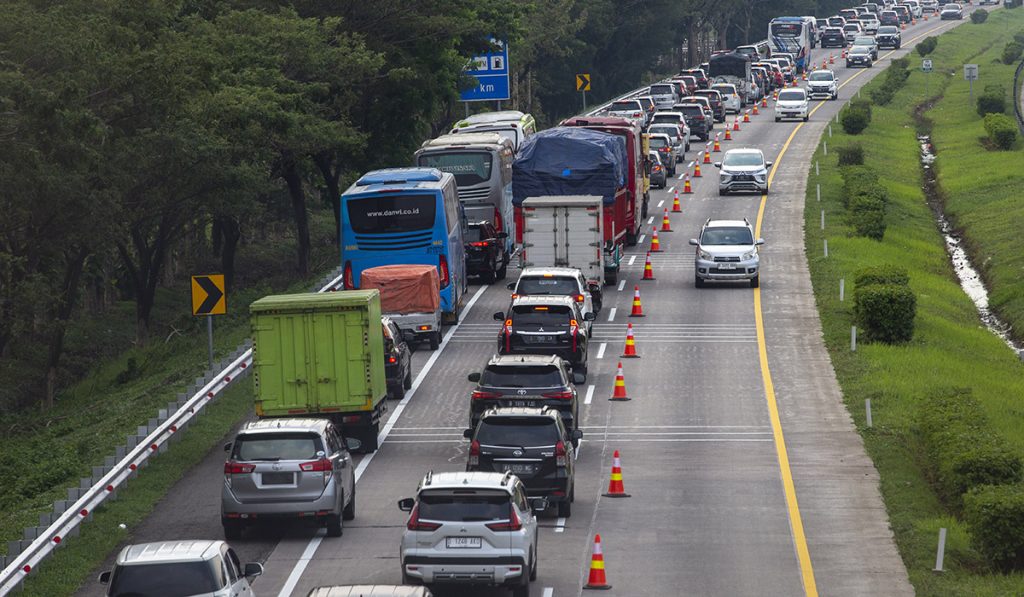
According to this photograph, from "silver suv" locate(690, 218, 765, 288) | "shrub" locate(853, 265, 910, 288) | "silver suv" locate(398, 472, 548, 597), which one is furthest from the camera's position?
"silver suv" locate(690, 218, 765, 288)

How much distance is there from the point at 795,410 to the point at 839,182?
3868 cm

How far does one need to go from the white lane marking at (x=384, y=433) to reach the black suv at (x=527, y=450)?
2.66 m

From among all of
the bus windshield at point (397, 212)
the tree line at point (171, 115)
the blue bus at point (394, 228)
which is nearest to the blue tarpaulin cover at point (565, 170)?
the blue bus at point (394, 228)

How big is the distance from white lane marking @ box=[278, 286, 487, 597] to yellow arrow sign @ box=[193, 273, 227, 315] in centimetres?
424

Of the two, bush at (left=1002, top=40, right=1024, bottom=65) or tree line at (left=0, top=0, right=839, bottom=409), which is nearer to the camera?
tree line at (left=0, top=0, right=839, bottom=409)

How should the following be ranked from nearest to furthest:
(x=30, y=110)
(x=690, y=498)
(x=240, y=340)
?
(x=690, y=498) → (x=30, y=110) → (x=240, y=340)

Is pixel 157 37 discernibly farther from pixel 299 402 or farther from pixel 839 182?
pixel 839 182

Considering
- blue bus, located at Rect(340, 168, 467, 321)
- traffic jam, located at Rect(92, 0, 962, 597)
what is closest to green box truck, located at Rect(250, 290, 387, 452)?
traffic jam, located at Rect(92, 0, 962, 597)

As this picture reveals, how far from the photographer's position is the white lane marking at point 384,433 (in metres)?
21.4

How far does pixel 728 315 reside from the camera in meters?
43.5

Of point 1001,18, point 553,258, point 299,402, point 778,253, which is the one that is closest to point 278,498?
point 299,402

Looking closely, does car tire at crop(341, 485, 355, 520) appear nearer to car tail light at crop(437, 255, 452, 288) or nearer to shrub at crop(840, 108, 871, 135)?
car tail light at crop(437, 255, 452, 288)

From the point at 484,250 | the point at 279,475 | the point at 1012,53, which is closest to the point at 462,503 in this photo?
the point at 279,475

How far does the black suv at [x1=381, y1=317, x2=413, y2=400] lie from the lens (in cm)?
3381
